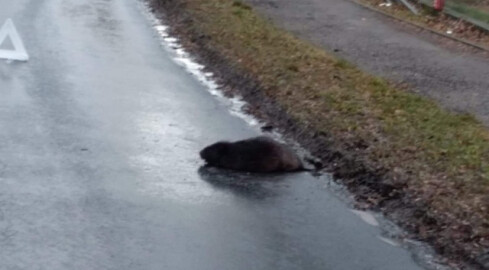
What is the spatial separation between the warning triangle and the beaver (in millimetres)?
4571

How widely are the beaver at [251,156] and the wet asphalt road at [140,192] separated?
0.39 feet

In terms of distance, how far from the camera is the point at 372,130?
1062 cm

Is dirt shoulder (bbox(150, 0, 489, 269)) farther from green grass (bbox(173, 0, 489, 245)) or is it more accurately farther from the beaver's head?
the beaver's head

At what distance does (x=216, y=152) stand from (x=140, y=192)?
1.04 meters

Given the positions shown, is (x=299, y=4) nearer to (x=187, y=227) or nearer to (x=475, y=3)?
(x=475, y=3)

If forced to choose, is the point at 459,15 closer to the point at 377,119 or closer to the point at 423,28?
the point at 423,28

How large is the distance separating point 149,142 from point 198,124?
0.91 m

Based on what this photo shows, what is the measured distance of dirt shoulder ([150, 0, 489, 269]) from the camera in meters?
8.40

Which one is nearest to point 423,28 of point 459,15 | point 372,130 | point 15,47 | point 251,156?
point 459,15

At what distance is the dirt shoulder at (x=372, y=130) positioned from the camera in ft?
27.6

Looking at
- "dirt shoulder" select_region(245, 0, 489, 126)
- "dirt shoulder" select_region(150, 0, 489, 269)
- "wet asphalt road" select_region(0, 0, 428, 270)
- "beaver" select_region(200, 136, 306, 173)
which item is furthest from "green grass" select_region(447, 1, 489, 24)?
"beaver" select_region(200, 136, 306, 173)

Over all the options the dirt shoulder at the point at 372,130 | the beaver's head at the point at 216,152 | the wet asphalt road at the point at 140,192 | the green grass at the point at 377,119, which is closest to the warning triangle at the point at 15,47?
the wet asphalt road at the point at 140,192

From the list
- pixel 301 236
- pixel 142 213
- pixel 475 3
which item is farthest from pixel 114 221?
pixel 475 3

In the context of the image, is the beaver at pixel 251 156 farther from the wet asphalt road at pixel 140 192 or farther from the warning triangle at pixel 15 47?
the warning triangle at pixel 15 47
